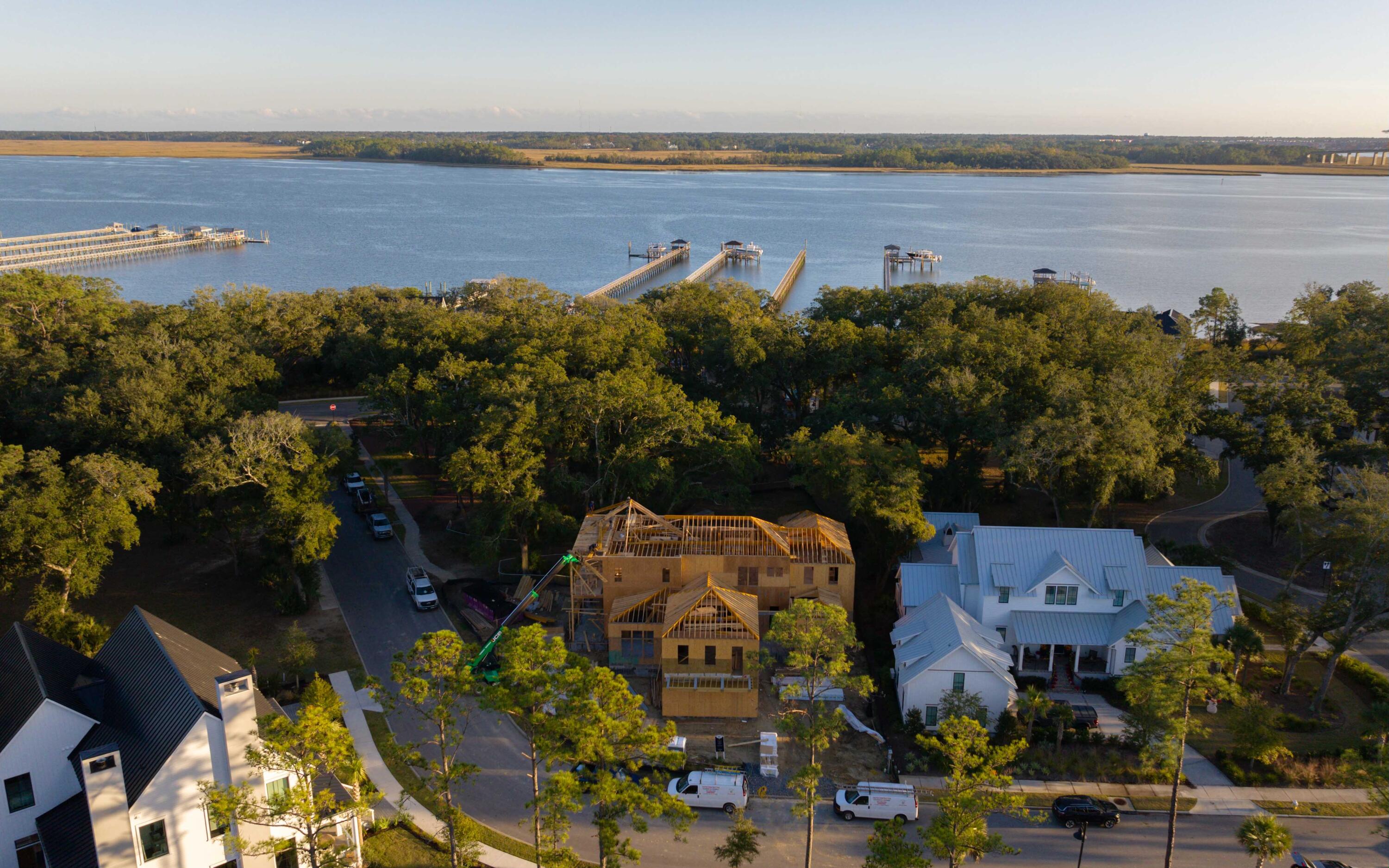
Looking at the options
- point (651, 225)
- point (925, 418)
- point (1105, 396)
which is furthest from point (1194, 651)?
point (651, 225)

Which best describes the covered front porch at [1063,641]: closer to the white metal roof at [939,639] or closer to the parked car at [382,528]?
the white metal roof at [939,639]

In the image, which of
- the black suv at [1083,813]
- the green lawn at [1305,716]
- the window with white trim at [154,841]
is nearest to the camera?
the window with white trim at [154,841]

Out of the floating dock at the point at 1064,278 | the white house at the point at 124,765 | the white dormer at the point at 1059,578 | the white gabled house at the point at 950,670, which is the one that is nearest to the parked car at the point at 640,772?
the white house at the point at 124,765

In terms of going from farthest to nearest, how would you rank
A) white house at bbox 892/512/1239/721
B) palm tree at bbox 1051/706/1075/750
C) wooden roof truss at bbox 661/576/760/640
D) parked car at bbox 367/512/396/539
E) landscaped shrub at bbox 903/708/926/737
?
1. parked car at bbox 367/512/396/539
2. white house at bbox 892/512/1239/721
3. wooden roof truss at bbox 661/576/760/640
4. landscaped shrub at bbox 903/708/926/737
5. palm tree at bbox 1051/706/1075/750

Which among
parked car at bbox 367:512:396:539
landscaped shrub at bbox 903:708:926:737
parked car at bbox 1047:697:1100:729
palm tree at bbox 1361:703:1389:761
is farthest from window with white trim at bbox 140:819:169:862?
palm tree at bbox 1361:703:1389:761

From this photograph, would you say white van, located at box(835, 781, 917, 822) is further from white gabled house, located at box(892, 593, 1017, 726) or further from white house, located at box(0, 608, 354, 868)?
white house, located at box(0, 608, 354, 868)

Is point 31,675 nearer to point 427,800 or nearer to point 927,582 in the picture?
point 427,800

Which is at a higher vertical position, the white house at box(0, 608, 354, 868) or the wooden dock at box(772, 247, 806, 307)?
the wooden dock at box(772, 247, 806, 307)
